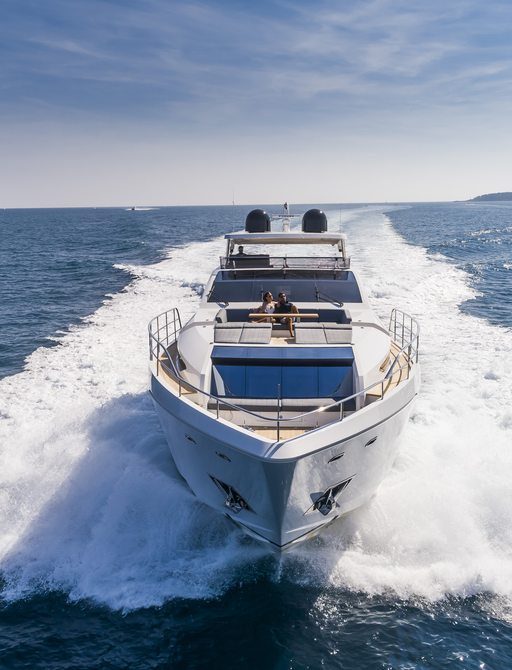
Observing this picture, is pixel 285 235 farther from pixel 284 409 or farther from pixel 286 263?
pixel 284 409

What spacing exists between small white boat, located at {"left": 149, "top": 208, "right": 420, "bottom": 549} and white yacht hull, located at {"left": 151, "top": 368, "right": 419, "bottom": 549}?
2cm

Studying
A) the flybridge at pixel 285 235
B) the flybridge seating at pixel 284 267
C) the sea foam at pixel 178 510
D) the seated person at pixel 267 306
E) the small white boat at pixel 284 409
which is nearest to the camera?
the small white boat at pixel 284 409

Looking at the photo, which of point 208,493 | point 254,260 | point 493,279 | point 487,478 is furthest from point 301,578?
point 493,279

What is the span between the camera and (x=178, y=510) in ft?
26.1

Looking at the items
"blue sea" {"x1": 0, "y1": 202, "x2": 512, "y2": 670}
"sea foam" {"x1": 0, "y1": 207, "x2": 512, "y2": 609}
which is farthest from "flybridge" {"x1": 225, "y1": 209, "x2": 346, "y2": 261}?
"blue sea" {"x1": 0, "y1": 202, "x2": 512, "y2": 670}

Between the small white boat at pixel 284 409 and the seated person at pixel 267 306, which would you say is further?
the seated person at pixel 267 306

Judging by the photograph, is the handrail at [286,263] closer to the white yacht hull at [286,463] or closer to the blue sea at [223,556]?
the blue sea at [223,556]

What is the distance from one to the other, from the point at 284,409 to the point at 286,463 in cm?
161

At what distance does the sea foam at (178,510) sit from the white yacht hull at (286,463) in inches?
28.0

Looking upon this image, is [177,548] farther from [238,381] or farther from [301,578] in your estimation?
[238,381]

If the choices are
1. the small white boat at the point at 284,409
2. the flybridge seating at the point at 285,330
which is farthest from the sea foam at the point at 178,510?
the flybridge seating at the point at 285,330

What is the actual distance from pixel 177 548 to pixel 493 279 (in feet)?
78.0

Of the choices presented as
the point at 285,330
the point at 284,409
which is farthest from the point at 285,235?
the point at 284,409

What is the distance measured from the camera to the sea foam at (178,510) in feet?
22.8
